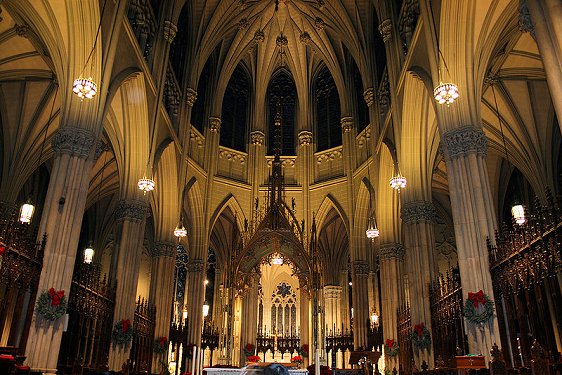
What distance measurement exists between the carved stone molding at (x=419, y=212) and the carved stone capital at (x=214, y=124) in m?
14.8

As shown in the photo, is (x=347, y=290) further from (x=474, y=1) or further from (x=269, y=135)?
(x=474, y=1)

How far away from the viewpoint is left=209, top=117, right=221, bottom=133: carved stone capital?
29.6 metres

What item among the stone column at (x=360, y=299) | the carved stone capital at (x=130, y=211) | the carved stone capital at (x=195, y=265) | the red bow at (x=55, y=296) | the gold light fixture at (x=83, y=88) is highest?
the gold light fixture at (x=83, y=88)

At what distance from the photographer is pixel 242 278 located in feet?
78.3

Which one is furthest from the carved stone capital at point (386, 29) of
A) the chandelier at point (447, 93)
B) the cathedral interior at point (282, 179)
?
the chandelier at point (447, 93)

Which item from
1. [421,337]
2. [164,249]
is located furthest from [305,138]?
[421,337]

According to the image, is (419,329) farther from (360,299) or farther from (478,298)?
(360,299)

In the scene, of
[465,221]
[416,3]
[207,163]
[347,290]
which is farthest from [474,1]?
[347,290]

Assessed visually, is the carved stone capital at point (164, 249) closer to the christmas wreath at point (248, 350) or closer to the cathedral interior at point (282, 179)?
the cathedral interior at point (282, 179)

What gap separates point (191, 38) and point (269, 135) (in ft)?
28.5

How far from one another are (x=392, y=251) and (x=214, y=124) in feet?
44.7

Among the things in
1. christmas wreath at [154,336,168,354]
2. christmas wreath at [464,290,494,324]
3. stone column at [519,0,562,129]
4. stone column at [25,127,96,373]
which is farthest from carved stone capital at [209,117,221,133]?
stone column at [519,0,562,129]

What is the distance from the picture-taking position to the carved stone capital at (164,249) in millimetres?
23594

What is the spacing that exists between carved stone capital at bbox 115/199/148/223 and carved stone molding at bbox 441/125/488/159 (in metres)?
11.9
